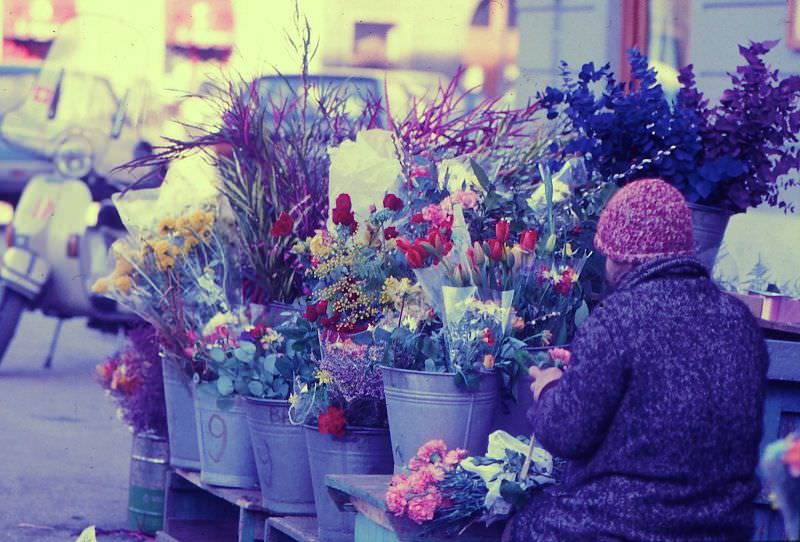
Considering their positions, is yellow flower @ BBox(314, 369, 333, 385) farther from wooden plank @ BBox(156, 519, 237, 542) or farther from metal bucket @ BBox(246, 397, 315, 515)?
wooden plank @ BBox(156, 519, 237, 542)

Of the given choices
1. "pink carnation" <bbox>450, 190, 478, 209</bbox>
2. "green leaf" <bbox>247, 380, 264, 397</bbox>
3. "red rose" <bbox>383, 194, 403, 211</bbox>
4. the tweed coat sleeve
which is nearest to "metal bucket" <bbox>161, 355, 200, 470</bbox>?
"green leaf" <bbox>247, 380, 264, 397</bbox>

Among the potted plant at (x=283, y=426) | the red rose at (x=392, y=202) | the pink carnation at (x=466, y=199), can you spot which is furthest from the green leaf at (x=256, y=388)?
the pink carnation at (x=466, y=199)

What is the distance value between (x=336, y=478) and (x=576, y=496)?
0.83 metres

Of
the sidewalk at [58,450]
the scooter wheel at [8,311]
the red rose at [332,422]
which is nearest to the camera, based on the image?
the red rose at [332,422]

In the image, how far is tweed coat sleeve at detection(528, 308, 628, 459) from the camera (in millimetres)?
2650

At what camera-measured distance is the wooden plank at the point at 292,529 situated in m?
3.77

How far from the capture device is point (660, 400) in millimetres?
2629

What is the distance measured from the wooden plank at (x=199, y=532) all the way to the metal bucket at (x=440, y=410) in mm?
1382

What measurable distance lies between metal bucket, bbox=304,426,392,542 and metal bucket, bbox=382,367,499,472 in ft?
0.98

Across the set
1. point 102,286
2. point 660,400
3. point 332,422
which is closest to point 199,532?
point 102,286

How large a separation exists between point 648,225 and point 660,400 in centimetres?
37

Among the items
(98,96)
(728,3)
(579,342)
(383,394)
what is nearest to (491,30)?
(98,96)

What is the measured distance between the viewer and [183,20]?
20.1 meters

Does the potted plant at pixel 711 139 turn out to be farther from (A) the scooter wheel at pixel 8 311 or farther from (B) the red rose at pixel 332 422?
(A) the scooter wheel at pixel 8 311
